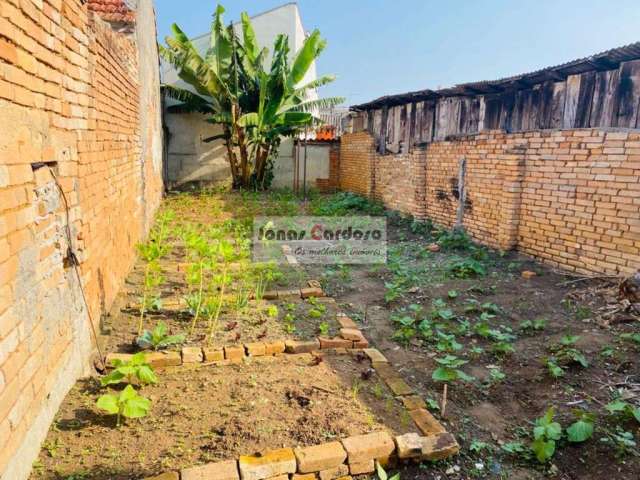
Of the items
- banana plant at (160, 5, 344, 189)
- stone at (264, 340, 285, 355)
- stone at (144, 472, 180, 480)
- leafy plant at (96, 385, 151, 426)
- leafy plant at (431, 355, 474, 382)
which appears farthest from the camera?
banana plant at (160, 5, 344, 189)

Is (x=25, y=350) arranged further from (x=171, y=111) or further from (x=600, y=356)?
(x=171, y=111)

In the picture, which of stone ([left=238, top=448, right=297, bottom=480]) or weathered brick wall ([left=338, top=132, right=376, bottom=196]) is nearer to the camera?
stone ([left=238, top=448, right=297, bottom=480])

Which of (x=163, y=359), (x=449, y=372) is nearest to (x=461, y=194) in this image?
(x=449, y=372)

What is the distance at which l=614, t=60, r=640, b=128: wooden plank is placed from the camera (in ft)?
16.8

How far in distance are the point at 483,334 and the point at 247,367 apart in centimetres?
241

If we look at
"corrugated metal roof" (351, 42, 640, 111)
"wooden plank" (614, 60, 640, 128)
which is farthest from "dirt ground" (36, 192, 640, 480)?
"corrugated metal roof" (351, 42, 640, 111)

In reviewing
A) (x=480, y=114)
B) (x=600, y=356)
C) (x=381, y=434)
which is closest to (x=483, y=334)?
(x=600, y=356)

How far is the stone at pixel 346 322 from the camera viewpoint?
4.11m

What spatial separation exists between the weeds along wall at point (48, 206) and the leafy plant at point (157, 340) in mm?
362

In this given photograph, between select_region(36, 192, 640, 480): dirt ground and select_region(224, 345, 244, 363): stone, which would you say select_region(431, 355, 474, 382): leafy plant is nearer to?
select_region(36, 192, 640, 480): dirt ground

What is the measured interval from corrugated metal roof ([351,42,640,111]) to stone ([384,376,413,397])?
478cm

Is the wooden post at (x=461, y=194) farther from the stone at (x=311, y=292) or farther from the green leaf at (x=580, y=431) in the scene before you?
the green leaf at (x=580, y=431)

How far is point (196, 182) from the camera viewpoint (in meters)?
14.6

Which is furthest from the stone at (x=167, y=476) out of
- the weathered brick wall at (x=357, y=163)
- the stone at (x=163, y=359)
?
the weathered brick wall at (x=357, y=163)
